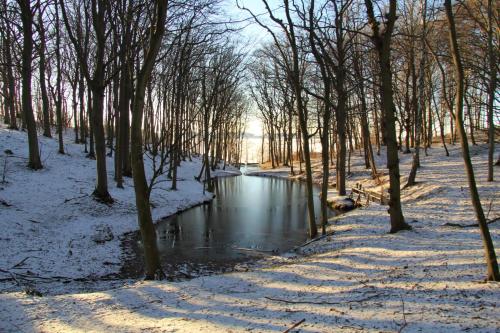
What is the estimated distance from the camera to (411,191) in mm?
17156

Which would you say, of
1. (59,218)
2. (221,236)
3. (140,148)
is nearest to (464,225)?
(221,236)

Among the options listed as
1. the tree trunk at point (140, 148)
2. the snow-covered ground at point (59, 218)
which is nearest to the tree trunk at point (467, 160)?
the tree trunk at point (140, 148)

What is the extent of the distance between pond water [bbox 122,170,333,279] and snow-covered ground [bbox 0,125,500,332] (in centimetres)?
105

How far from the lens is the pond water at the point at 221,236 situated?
409 inches

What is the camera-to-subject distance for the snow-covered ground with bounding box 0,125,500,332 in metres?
4.84

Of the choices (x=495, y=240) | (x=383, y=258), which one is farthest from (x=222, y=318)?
(x=495, y=240)

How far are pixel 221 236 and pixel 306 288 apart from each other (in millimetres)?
7654

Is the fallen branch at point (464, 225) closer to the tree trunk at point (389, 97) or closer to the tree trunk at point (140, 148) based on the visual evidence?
the tree trunk at point (389, 97)

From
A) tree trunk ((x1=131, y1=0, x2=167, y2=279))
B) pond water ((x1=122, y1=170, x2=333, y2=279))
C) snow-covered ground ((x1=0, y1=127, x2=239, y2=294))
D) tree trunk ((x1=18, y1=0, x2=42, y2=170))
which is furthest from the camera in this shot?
tree trunk ((x1=18, y1=0, x2=42, y2=170))

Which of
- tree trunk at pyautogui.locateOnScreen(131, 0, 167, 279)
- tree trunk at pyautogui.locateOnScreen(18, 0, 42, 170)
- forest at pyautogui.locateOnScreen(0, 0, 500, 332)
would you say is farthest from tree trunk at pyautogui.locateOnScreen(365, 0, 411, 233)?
tree trunk at pyautogui.locateOnScreen(18, 0, 42, 170)

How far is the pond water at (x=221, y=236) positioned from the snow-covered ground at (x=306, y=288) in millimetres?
1051

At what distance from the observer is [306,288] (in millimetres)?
6438

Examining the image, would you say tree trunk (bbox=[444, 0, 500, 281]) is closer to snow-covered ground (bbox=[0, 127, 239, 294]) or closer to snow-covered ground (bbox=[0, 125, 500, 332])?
snow-covered ground (bbox=[0, 125, 500, 332])

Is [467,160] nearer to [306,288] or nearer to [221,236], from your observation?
[306,288]
